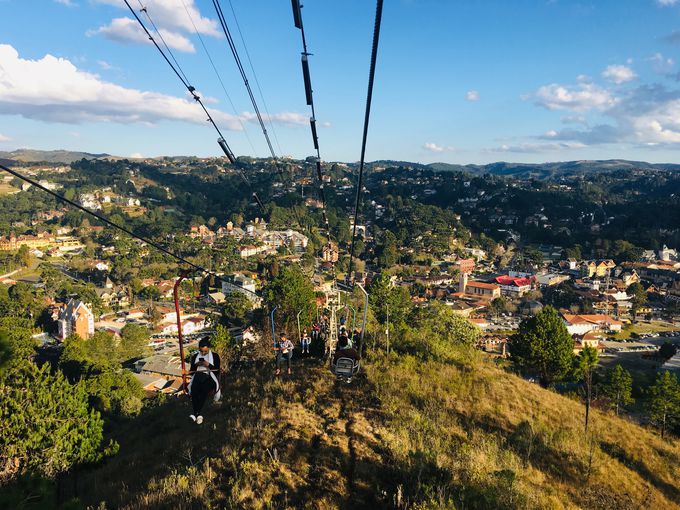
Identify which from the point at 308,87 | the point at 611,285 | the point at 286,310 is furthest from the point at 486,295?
the point at 308,87

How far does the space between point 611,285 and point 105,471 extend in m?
98.3

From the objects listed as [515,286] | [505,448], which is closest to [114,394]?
[505,448]

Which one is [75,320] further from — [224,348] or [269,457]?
[269,457]

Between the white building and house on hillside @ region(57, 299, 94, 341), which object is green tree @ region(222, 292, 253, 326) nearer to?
the white building

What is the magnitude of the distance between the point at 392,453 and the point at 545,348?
66.4 ft

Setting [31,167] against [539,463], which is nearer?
[539,463]

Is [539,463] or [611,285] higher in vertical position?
[539,463]

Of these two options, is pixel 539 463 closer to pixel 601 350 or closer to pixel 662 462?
pixel 662 462

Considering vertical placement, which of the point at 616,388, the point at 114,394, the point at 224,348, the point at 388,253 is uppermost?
the point at 224,348

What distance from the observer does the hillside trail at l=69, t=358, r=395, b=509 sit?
623cm

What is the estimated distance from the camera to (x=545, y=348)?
24328 millimetres

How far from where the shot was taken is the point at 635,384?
41.0 m

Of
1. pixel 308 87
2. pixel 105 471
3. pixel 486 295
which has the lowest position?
pixel 486 295

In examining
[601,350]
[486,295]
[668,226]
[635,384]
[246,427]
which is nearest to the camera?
[246,427]
